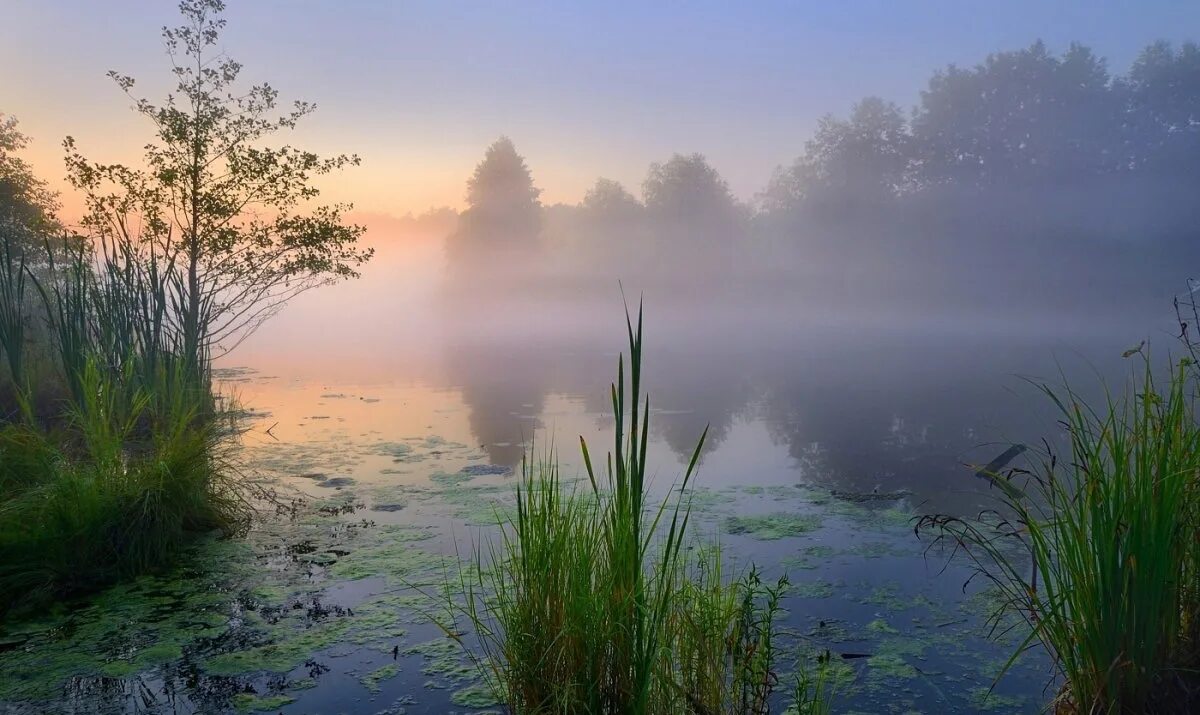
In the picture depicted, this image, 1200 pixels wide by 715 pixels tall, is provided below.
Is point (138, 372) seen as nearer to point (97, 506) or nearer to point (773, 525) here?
point (97, 506)

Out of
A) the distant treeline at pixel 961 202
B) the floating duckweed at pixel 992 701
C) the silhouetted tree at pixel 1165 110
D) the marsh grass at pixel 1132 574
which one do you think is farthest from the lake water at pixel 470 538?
the silhouetted tree at pixel 1165 110

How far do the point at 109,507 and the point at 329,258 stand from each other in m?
6.45

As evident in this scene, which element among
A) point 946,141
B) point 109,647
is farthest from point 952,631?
point 946,141

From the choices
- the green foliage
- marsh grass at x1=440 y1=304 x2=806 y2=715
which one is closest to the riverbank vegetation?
the green foliage

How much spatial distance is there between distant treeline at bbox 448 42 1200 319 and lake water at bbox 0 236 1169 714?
99.3ft

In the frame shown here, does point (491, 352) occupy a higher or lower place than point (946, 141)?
lower

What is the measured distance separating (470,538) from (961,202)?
46747 mm

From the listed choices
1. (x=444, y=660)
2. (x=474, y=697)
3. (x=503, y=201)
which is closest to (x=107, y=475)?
(x=444, y=660)

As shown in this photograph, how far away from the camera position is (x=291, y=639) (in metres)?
3.77

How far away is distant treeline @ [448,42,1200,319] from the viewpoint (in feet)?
133

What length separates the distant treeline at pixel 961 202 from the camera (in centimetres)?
4047

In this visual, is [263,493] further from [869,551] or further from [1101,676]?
[1101,676]

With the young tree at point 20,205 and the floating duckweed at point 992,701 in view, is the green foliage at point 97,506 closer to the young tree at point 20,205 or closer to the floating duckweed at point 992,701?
the floating duckweed at point 992,701

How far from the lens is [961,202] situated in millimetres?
44688
